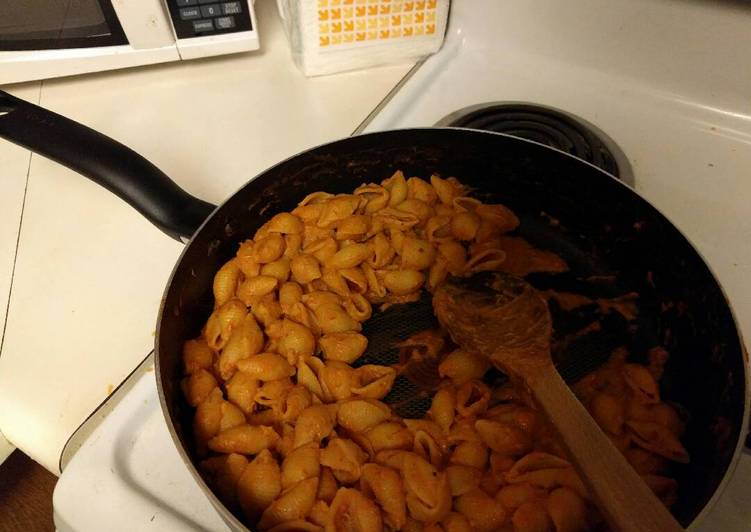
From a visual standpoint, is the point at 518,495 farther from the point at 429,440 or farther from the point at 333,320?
the point at 333,320

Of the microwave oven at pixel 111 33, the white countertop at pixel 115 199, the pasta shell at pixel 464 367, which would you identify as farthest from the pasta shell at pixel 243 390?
the microwave oven at pixel 111 33

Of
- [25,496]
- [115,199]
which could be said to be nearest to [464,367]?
[115,199]

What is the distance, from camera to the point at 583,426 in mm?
468

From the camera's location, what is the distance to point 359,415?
57cm

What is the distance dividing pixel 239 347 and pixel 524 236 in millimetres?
390

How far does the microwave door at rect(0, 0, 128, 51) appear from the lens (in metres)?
0.79

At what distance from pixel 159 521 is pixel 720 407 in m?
0.52

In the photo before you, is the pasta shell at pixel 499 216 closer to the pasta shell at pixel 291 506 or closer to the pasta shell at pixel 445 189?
the pasta shell at pixel 445 189

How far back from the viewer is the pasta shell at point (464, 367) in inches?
23.9

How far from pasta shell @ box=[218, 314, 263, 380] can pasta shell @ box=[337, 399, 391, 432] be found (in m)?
0.12

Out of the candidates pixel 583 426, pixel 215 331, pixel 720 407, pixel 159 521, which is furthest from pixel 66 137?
pixel 720 407

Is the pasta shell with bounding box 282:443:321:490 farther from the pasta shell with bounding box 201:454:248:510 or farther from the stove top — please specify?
the stove top

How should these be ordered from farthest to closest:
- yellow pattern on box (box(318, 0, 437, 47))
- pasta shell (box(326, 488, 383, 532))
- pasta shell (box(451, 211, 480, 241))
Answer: yellow pattern on box (box(318, 0, 437, 47)) → pasta shell (box(451, 211, 480, 241)) → pasta shell (box(326, 488, 383, 532))

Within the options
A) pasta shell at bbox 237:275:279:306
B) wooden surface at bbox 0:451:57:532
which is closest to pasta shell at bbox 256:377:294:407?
pasta shell at bbox 237:275:279:306
